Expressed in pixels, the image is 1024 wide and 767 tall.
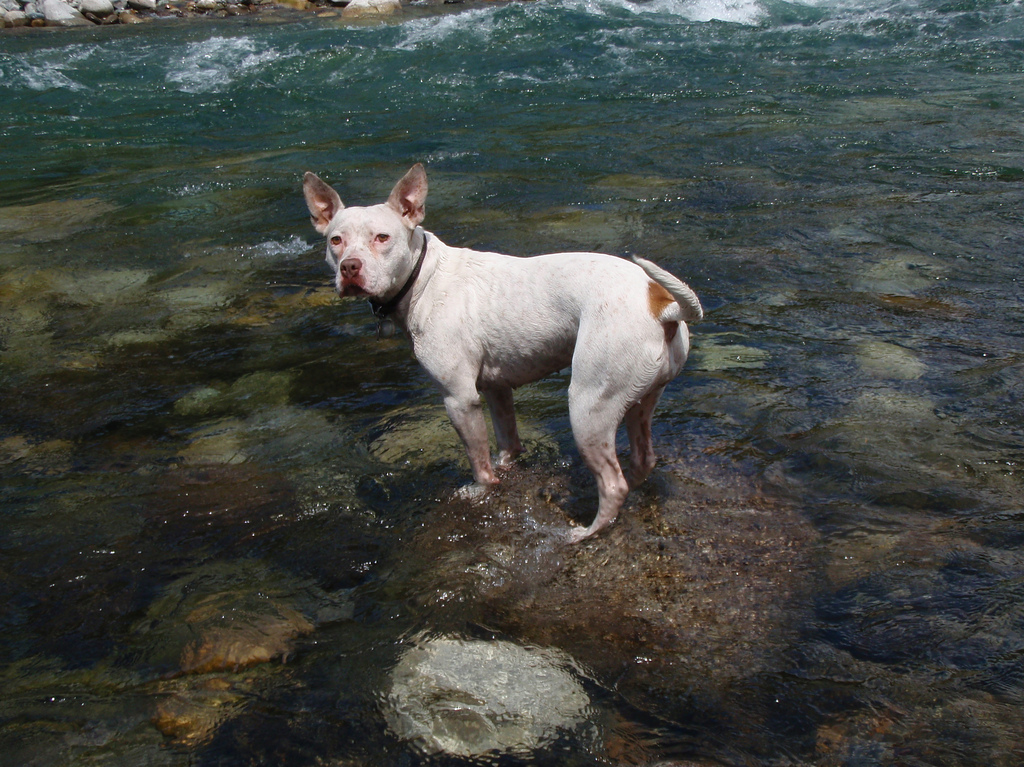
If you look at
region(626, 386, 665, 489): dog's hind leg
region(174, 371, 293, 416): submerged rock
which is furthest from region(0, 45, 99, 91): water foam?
region(626, 386, 665, 489): dog's hind leg

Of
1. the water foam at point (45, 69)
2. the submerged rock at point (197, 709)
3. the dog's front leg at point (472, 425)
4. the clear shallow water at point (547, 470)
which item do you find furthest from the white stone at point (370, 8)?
the submerged rock at point (197, 709)

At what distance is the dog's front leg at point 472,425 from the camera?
4.09 metres

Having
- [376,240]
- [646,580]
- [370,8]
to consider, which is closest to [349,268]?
[376,240]

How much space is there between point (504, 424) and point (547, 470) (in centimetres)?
34

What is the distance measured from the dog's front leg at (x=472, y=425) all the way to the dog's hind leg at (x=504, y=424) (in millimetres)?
315

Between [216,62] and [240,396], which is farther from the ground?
[216,62]

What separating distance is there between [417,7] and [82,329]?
19.6 m

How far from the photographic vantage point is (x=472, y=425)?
412 cm

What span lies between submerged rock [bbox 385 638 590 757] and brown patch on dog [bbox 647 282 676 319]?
1427mm

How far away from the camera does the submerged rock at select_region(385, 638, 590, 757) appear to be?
285cm

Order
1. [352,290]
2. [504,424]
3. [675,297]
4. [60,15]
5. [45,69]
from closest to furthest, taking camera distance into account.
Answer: [675,297], [352,290], [504,424], [45,69], [60,15]

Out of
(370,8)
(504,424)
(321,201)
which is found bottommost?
(504,424)

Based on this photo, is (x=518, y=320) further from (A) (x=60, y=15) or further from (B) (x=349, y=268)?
(A) (x=60, y=15)

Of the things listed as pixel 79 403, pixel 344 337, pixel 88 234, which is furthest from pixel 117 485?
pixel 88 234
